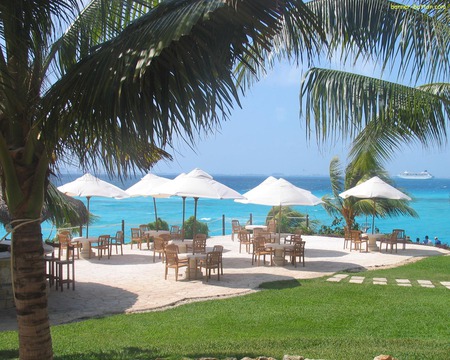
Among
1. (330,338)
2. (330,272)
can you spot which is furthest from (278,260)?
(330,338)

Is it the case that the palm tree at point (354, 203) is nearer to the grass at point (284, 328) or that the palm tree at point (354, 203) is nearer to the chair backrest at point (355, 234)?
the chair backrest at point (355, 234)

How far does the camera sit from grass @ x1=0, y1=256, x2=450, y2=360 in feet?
18.6

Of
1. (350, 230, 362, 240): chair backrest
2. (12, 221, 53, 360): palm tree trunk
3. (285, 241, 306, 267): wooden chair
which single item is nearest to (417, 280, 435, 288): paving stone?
(285, 241, 306, 267): wooden chair

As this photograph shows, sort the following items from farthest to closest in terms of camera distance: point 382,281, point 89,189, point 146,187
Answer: point 146,187 → point 89,189 → point 382,281

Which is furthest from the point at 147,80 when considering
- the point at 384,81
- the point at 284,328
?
the point at 284,328

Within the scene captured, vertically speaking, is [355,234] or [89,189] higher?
[89,189]

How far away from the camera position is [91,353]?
18.9ft

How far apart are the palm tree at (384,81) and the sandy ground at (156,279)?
6085 millimetres

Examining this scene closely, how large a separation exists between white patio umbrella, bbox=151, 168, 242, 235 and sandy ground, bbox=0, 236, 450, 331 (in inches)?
83.4

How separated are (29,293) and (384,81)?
375 centimetres

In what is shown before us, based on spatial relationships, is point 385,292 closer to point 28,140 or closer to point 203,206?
point 28,140

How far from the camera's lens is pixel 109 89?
2.86 metres

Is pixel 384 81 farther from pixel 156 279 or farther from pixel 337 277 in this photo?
pixel 156 279

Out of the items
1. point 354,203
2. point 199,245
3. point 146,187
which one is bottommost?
point 199,245
